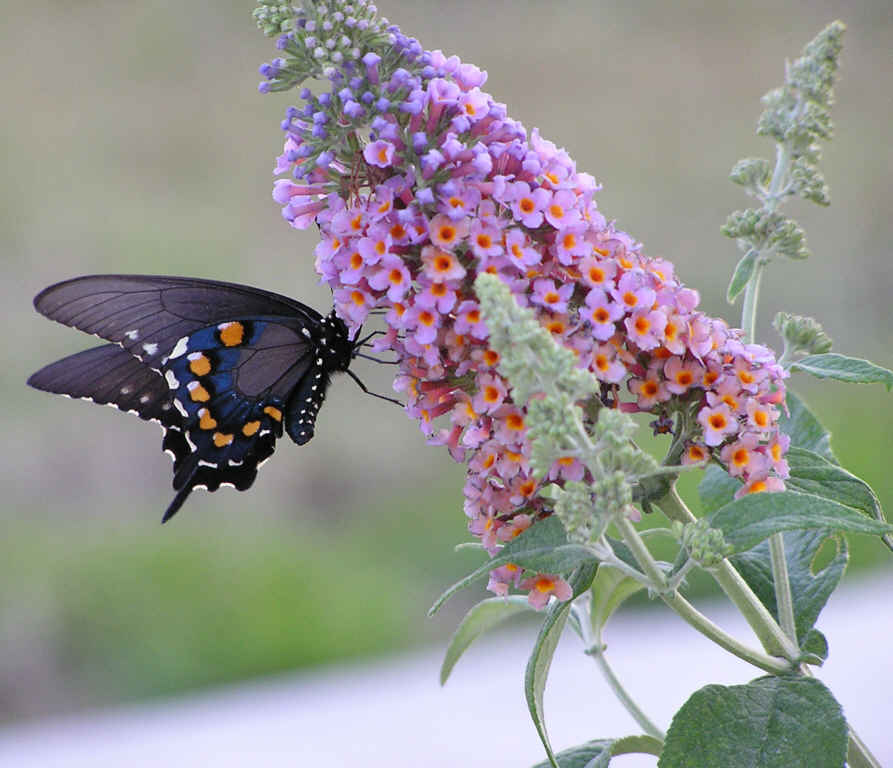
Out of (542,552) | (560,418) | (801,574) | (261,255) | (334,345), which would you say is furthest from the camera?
(261,255)

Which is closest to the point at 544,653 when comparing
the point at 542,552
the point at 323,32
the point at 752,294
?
the point at 542,552

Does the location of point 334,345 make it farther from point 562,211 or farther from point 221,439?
point 562,211

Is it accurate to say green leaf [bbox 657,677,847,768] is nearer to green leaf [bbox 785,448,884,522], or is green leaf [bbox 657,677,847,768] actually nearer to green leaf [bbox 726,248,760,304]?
green leaf [bbox 785,448,884,522]

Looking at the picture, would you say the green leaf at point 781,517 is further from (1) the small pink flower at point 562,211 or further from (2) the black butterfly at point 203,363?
(2) the black butterfly at point 203,363

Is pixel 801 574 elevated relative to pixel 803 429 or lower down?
lower down

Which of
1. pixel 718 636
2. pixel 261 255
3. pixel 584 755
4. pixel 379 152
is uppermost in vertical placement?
pixel 261 255
